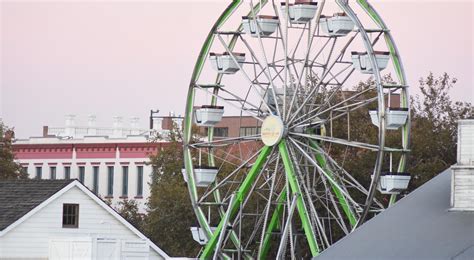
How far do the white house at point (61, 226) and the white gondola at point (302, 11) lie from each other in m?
8.92

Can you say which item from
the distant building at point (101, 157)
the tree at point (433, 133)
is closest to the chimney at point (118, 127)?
the distant building at point (101, 157)

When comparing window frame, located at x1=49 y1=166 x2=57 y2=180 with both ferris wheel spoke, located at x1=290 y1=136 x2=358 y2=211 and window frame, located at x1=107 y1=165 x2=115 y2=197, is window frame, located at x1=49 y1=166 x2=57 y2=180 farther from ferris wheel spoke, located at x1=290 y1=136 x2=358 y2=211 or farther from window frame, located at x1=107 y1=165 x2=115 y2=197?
ferris wheel spoke, located at x1=290 y1=136 x2=358 y2=211

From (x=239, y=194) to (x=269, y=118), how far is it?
2.78 m

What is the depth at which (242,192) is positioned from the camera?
5825 centimetres

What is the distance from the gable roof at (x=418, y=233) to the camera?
131 feet

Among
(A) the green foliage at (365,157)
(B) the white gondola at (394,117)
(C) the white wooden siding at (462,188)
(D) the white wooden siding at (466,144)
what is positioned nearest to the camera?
(C) the white wooden siding at (462,188)

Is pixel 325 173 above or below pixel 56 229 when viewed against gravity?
above

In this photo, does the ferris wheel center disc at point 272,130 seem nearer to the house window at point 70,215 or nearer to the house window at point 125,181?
the house window at point 70,215

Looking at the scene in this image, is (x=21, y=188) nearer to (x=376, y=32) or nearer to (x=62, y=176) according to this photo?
(x=376, y=32)

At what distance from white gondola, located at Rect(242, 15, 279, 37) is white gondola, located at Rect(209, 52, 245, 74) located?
1233 millimetres

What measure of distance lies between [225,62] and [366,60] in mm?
6580

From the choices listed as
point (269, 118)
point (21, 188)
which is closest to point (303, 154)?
point (269, 118)

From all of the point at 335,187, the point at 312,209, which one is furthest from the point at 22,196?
the point at 335,187

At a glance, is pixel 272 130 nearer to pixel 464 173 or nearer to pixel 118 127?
pixel 464 173
